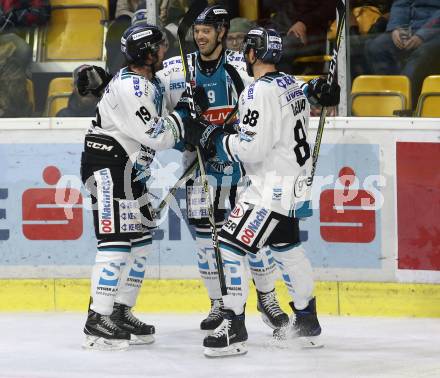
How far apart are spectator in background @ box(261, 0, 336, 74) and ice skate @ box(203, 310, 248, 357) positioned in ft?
5.80

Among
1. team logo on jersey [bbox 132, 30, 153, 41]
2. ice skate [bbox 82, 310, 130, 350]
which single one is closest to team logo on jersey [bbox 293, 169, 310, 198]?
team logo on jersey [bbox 132, 30, 153, 41]

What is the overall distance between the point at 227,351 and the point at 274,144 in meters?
0.94

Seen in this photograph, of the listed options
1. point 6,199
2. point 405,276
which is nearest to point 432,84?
point 405,276

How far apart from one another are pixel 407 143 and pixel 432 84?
0.35 m

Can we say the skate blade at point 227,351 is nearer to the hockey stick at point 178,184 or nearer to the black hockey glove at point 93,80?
the hockey stick at point 178,184

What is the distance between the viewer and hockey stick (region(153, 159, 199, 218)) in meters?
6.29

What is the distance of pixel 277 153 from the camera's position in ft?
18.9

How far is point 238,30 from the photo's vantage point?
23.2 feet

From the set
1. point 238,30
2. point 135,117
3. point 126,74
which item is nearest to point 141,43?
point 126,74

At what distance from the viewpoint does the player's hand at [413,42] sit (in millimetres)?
6875

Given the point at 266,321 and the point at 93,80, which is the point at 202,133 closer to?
the point at 93,80

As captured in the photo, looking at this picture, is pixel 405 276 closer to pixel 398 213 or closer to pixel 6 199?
pixel 398 213

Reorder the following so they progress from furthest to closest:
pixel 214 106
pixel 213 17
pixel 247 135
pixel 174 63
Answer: pixel 174 63 < pixel 214 106 < pixel 213 17 < pixel 247 135

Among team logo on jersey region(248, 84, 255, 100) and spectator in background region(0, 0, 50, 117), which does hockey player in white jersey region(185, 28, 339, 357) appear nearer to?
team logo on jersey region(248, 84, 255, 100)
